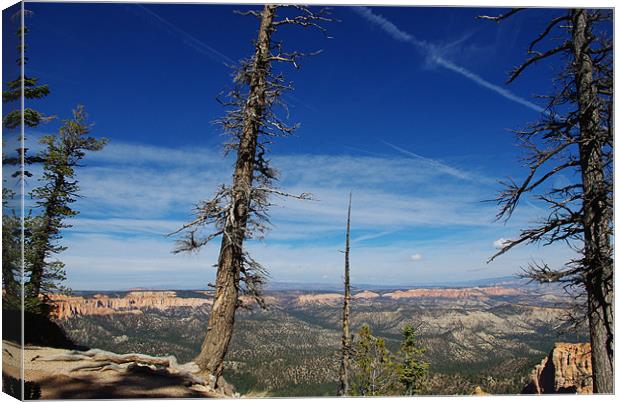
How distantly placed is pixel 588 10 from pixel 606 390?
4.34 meters

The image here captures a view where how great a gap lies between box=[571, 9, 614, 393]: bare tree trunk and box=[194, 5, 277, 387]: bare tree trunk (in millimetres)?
3616

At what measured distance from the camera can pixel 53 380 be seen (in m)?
5.34

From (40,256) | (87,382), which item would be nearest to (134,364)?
(87,382)

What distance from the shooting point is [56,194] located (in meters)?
11.7

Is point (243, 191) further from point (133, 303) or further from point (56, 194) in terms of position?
point (133, 303)

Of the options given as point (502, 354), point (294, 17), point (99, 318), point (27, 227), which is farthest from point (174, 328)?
point (294, 17)

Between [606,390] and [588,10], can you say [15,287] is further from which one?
[588,10]

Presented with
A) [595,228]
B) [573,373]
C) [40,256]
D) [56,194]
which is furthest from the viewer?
[56,194]

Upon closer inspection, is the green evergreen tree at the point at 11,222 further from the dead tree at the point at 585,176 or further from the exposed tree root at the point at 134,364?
the dead tree at the point at 585,176

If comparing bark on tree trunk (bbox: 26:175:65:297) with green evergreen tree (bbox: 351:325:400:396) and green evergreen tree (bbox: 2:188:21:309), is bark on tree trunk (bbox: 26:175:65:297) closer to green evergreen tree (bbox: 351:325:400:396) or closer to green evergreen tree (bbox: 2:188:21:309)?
green evergreen tree (bbox: 2:188:21:309)

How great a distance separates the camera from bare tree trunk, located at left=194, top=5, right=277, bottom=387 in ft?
17.6

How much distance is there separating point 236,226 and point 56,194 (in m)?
8.25

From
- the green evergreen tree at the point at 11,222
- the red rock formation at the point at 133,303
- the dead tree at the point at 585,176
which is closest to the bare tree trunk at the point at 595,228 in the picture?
the dead tree at the point at 585,176

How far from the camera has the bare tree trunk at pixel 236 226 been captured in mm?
5352
